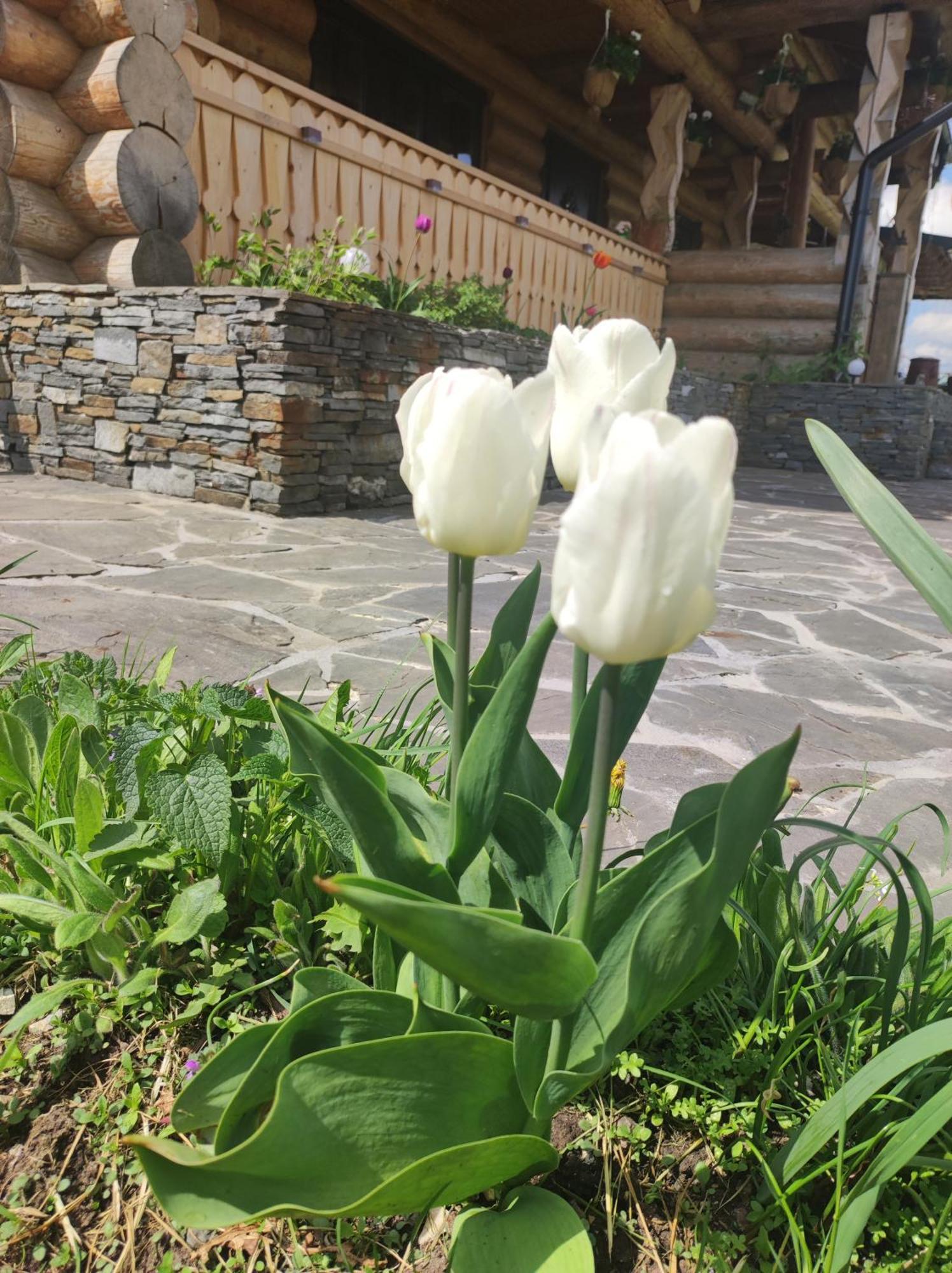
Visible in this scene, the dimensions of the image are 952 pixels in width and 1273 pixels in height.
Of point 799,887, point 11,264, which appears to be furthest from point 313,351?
point 799,887

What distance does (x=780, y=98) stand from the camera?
1053 centimetres

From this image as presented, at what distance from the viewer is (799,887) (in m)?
1.21

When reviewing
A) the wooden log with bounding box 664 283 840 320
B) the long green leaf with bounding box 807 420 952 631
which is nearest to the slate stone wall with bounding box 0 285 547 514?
the long green leaf with bounding box 807 420 952 631

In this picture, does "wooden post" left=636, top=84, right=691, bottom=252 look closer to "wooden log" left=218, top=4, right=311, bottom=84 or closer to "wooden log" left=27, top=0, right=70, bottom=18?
"wooden log" left=218, top=4, right=311, bottom=84

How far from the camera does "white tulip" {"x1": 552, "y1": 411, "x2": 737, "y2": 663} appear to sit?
56 cm

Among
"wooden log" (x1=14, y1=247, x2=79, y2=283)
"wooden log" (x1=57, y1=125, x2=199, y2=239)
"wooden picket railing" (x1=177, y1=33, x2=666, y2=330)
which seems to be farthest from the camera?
"wooden picket railing" (x1=177, y1=33, x2=666, y2=330)

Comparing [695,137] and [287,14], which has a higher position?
[695,137]

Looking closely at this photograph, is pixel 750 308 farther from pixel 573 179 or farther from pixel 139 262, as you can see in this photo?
pixel 139 262

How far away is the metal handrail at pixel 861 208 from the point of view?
9266 mm

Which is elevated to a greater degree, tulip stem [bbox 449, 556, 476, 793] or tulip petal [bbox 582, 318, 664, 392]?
tulip petal [bbox 582, 318, 664, 392]

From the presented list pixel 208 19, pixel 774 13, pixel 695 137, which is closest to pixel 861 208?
pixel 774 13

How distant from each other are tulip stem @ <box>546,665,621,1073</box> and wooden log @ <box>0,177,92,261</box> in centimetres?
553

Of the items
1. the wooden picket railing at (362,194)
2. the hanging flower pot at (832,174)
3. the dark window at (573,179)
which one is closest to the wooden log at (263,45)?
the wooden picket railing at (362,194)

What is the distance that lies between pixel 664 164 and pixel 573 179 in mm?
1775
